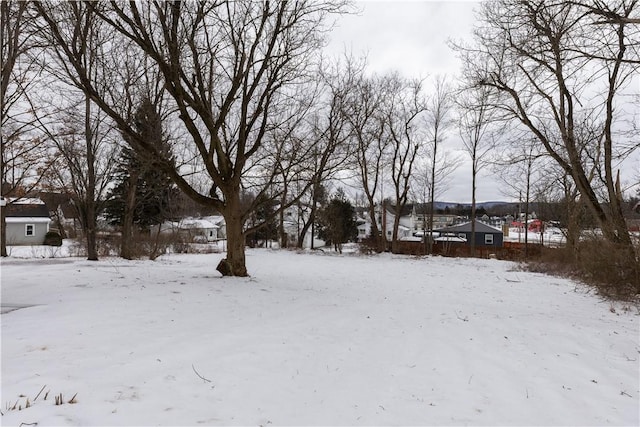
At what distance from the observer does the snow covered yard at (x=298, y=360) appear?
3.05 m

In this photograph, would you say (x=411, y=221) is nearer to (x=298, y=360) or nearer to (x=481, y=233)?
(x=481, y=233)

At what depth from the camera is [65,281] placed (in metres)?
7.75

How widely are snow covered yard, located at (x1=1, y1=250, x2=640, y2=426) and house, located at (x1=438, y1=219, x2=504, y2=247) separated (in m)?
38.7

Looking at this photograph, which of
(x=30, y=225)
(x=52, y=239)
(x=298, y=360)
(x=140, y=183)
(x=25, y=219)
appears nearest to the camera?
(x=298, y=360)

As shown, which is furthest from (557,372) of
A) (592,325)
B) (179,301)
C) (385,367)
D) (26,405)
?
(179,301)

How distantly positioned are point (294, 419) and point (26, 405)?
1960 mm

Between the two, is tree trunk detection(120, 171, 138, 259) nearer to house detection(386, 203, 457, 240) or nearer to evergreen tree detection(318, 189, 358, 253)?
evergreen tree detection(318, 189, 358, 253)

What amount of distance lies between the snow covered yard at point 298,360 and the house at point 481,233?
3868cm

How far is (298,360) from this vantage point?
13.7 ft

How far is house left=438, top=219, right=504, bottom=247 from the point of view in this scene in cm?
4419

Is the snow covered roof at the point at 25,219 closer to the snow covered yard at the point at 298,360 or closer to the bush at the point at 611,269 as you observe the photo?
the snow covered yard at the point at 298,360

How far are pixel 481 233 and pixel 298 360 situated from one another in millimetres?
45307

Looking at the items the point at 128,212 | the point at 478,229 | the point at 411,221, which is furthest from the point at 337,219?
the point at 411,221

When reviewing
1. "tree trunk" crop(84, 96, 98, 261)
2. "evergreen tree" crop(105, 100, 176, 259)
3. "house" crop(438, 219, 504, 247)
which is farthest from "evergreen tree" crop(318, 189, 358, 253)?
"tree trunk" crop(84, 96, 98, 261)
